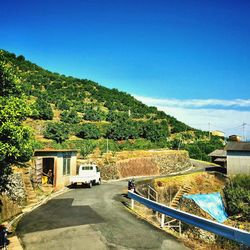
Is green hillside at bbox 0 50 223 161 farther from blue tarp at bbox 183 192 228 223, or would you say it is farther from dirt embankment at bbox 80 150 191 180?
blue tarp at bbox 183 192 228 223

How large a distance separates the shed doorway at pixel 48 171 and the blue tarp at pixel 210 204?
556 inches

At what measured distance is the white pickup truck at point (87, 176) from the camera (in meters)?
30.0

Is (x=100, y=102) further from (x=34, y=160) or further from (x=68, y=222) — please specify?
(x=68, y=222)

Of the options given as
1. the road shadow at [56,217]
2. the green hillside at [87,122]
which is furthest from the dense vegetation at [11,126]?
the green hillside at [87,122]

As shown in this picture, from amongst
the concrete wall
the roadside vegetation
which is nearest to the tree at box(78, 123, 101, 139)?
the roadside vegetation

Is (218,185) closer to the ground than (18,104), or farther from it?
closer to the ground

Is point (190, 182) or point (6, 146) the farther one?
point (190, 182)

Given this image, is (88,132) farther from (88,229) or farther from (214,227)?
(214,227)

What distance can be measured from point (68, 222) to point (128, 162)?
1108 inches

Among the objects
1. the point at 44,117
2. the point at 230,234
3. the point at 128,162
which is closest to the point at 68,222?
the point at 230,234

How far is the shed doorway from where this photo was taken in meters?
31.0

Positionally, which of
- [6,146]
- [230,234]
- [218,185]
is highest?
[6,146]

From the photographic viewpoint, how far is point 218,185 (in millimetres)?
40062

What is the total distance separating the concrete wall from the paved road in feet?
95.2
